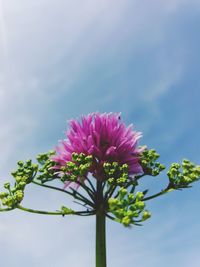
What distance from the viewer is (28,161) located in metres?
9.23

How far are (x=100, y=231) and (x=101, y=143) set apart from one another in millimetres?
1453

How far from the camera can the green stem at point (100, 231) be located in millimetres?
7770

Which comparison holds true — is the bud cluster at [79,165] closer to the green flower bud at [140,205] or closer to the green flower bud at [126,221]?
the green flower bud at [140,205]

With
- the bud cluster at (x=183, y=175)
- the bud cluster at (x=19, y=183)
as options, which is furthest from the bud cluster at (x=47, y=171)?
the bud cluster at (x=183, y=175)

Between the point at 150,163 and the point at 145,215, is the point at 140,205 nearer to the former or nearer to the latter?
the point at 145,215

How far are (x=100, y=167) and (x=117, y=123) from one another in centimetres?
87

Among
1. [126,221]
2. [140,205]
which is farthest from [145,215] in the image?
[126,221]

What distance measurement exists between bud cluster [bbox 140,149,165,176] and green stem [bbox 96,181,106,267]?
1.03 meters

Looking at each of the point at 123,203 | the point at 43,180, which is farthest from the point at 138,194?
the point at 43,180

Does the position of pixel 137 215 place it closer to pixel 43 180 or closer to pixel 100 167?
pixel 100 167

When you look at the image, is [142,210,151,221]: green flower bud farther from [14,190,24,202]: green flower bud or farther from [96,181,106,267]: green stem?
[14,190,24,202]: green flower bud

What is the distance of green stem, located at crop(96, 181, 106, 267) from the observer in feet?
25.5

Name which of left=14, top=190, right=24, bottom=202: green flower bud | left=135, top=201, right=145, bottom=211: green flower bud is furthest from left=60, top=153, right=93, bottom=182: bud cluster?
left=135, top=201, right=145, bottom=211: green flower bud

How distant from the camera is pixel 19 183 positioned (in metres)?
8.66
